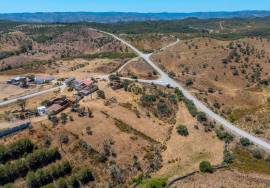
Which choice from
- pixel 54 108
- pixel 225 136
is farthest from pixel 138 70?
pixel 225 136

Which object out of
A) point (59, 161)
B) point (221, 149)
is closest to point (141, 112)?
point (221, 149)

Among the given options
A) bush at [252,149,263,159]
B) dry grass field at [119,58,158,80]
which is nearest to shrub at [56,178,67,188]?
bush at [252,149,263,159]

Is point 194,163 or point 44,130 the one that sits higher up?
point 44,130

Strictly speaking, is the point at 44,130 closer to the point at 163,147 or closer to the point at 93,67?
the point at 163,147

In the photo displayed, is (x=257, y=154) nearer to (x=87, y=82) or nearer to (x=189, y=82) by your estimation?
(x=87, y=82)

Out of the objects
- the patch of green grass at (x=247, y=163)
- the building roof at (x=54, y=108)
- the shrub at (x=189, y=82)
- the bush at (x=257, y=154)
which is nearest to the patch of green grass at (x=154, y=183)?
the patch of green grass at (x=247, y=163)

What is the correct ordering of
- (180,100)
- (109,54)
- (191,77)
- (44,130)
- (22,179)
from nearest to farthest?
(22,179) < (44,130) < (180,100) < (191,77) < (109,54)

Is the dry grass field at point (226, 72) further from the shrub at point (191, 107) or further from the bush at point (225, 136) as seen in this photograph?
the bush at point (225, 136)
